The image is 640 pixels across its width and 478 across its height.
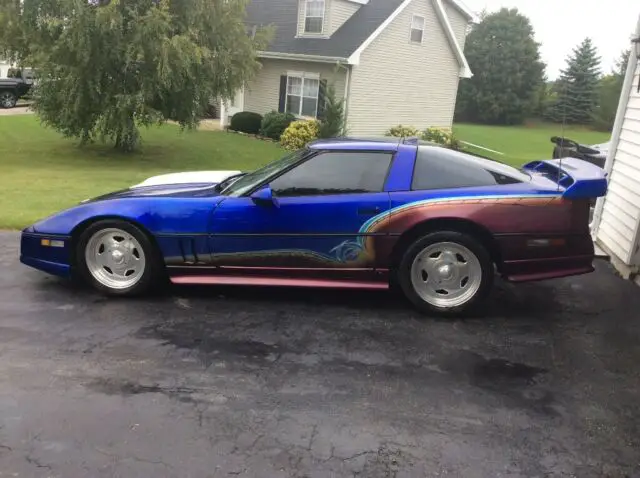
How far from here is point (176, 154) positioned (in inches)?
678

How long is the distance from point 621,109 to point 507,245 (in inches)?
142

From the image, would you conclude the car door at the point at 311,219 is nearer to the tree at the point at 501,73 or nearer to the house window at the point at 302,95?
the house window at the point at 302,95

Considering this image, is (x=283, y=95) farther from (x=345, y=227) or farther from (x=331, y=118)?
(x=345, y=227)

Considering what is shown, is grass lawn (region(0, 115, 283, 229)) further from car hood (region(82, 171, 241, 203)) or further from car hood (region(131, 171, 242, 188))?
car hood (region(82, 171, 241, 203))

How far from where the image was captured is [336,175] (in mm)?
4805

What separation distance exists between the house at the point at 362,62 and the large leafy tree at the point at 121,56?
18.8ft

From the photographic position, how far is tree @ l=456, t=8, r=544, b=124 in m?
51.1

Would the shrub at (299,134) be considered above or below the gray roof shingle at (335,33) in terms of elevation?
below

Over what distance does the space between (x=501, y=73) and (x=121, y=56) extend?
4408cm

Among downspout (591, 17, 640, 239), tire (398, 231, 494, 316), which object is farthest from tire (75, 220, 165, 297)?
downspout (591, 17, 640, 239)

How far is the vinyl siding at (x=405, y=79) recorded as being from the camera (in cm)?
2152

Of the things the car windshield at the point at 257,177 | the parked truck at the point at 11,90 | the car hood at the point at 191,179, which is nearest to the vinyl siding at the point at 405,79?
the parked truck at the point at 11,90

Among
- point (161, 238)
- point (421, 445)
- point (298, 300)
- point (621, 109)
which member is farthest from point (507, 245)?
point (621, 109)

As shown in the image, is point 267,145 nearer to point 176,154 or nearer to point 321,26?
point 176,154
